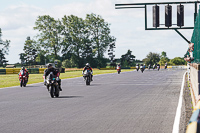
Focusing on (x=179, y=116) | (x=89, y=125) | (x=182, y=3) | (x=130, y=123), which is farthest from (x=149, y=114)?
(x=182, y=3)

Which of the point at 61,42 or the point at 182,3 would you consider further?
the point at 61,42

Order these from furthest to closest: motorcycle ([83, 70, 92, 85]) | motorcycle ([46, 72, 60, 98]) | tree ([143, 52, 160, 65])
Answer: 1. tree ([143, 52, 160, 65])
2. motorcycle ([83, 70, 92, 85])
3. motorcycle ([46, 72, 60, 98])

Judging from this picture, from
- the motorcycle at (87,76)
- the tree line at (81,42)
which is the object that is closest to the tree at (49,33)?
the tree line at (81,42)

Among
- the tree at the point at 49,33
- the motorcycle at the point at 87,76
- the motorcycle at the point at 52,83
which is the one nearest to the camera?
the motorcycle at the point at 52,83

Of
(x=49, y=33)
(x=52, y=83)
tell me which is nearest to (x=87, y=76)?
(x=52, y=83)

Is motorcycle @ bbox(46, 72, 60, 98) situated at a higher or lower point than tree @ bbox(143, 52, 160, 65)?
lower

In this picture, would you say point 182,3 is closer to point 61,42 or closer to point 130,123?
point 130,123

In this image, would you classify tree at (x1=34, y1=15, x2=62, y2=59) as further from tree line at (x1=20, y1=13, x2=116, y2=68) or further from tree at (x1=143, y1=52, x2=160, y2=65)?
Result: tree at (x1=143, y1=52, x2=160, y2=65)

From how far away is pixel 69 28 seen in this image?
328 ft

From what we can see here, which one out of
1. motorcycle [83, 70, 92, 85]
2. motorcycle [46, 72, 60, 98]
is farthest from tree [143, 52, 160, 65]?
motorcycle [46, 72, 60, 98]

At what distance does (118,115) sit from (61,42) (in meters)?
86.2

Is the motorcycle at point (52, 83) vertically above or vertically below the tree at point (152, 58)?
below

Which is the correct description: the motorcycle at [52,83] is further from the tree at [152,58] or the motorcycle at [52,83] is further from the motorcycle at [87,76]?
the tree at [152,58]

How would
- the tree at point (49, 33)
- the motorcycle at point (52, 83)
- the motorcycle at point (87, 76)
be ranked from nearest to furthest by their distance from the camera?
the motorcycle at point (52, 83) → the motorcycle at point (87, 76) → the tree at point (49, 33)
